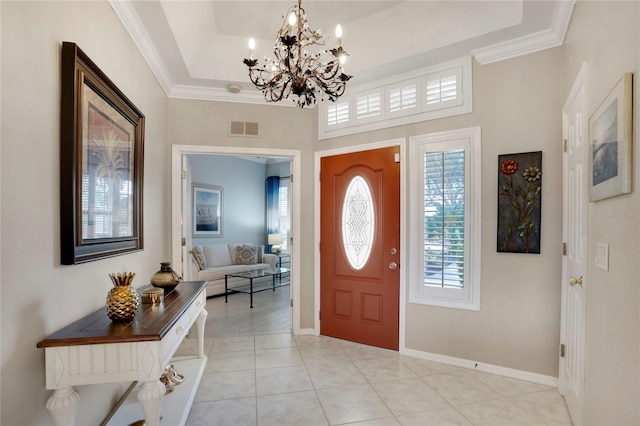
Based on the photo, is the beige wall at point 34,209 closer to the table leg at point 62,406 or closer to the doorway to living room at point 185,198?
the table leg at point 62,406

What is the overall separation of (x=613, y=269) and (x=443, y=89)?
2.15 m

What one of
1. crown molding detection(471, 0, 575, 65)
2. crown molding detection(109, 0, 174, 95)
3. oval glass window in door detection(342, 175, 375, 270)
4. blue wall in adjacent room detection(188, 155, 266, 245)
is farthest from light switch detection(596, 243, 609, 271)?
blue wall in adjacent room detection(188, 155, 266, 245)

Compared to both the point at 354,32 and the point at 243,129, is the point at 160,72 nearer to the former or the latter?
the point at 243,129

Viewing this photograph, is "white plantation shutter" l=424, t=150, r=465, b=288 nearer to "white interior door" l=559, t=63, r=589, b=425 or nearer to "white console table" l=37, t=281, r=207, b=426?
"white interior door" l=559, t=63, r=589, b=425

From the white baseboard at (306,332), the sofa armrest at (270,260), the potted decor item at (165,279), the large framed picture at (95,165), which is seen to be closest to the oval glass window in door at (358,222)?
the white baseboard at (306,332)

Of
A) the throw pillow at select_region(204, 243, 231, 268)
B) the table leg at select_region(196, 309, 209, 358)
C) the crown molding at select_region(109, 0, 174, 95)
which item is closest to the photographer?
the crown molding at select_region(109, 0, 174, 95)

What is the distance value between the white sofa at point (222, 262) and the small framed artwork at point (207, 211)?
21.3 inches

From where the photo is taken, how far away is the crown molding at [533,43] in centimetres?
221

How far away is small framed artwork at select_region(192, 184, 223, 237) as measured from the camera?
6.49 metres

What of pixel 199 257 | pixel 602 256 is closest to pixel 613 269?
pixel 602 256

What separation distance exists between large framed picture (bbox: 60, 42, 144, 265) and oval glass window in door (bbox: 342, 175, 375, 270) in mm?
2065

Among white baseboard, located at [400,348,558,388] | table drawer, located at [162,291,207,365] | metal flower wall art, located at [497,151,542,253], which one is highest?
metal flower wall art, located at [497,151,542,253]

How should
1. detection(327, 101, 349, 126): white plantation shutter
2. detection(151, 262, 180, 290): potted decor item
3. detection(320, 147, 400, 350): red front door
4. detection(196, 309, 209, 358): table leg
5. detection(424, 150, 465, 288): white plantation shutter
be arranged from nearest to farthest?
1. detection(151, 262, 180, 290): potted decor item
2. detection(196, 309, 209, 358): table leg
3. detection(424, 150, 465, 288): white plantation shutter
4. detection(320, 147, 400, 350): red front door
5. detection(327, 101, 349, 126): white plantation shutter

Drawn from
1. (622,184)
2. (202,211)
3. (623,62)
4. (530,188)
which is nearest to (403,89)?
(530,188)
